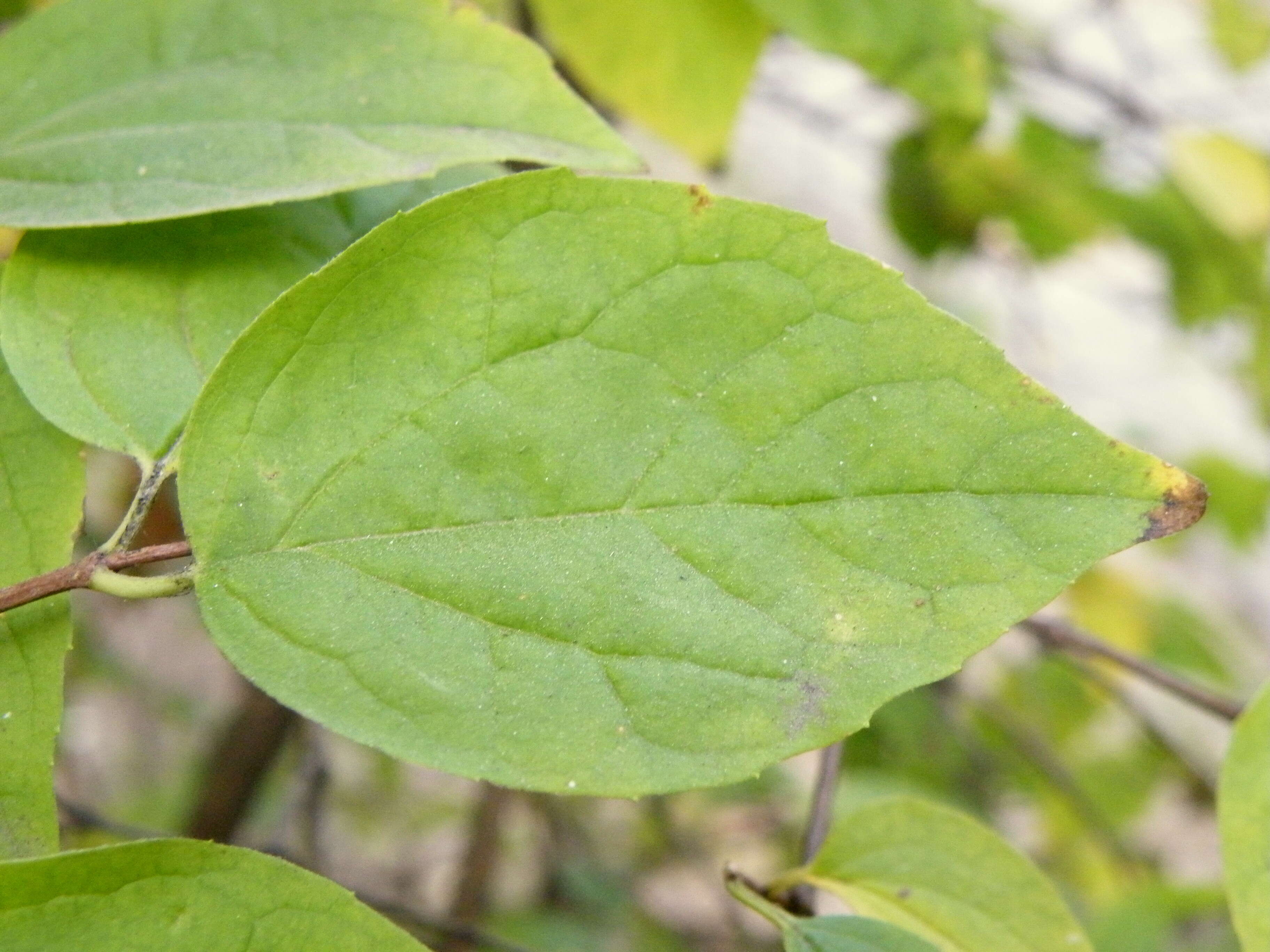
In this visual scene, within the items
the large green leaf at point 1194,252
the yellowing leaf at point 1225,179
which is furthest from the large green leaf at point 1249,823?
the large green leaf at point 1194,252

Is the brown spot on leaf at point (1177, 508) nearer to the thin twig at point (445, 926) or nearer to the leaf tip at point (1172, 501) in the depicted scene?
the leaf tip at point (1172, 501)

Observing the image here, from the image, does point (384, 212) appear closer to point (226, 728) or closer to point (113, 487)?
point (226, 728)

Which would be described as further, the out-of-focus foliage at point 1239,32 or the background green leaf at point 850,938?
the out-of-focus foliage at point 1239,32

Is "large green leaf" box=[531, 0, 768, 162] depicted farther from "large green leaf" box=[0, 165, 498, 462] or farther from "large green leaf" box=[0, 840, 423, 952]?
"large green leaf" box=[0, 840, 423, 952]

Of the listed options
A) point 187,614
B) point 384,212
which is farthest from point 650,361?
point 187,614

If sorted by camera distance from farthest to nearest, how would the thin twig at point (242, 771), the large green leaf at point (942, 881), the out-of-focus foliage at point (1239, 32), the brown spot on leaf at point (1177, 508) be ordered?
the out-of-focus foliage at point (1239, 32)
the thin twig at point (242, 771)
the large green leaf at point (942, 881)
the brown spot on leaf at point (1177, 508)

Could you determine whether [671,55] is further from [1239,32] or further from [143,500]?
[1239,32]

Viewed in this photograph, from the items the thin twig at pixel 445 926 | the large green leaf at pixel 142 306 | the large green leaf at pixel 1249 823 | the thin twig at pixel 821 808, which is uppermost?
the large green leaf at pixel 142 306
